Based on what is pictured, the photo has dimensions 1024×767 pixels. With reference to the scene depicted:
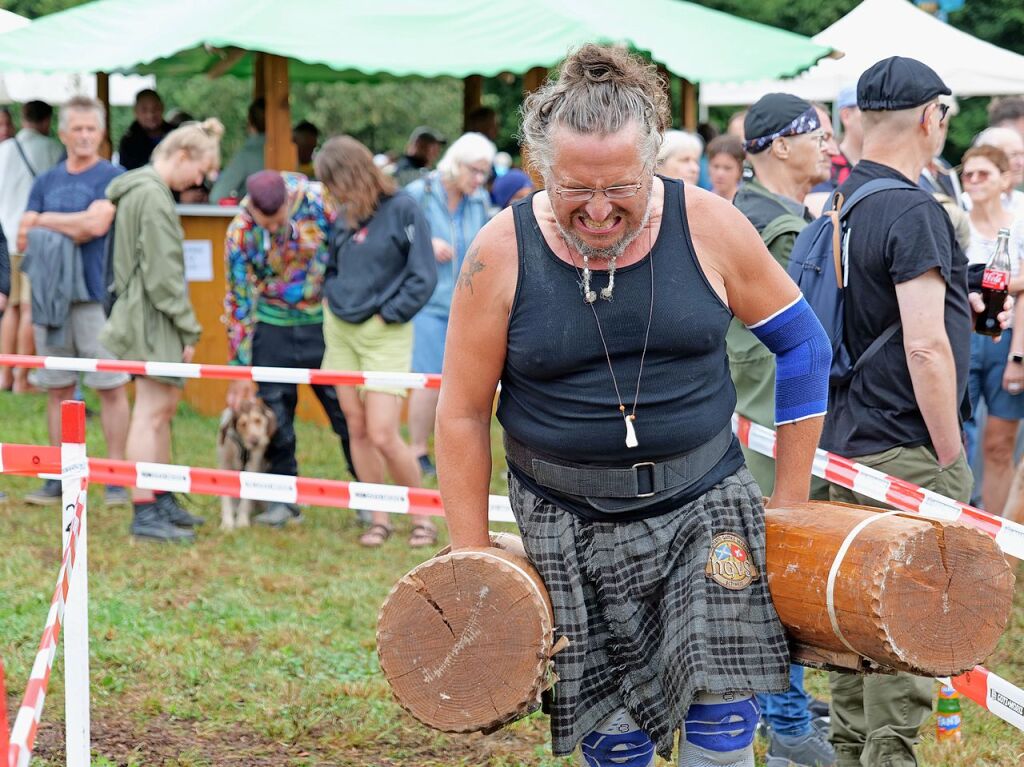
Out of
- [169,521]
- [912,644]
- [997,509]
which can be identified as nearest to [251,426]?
[169,521]

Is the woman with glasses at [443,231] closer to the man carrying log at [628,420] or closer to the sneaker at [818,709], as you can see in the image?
the sneaker at [818,709]

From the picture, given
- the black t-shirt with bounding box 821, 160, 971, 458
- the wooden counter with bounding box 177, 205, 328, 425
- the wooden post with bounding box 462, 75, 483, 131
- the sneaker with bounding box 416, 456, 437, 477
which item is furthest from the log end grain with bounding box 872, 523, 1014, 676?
the wooden post with bounding box 462, 75, 483, 131

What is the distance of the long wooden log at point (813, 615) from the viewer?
2547 millimetres

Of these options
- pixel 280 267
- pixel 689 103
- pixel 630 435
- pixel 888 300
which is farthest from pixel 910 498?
pixel 689 103

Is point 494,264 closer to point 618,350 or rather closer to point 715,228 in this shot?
point 618,350

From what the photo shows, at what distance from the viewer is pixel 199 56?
1446 centimetres

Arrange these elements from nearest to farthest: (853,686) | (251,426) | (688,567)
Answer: (688,567) < (853,686) < (251,426)

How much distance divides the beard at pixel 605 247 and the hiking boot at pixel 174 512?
15.9 feet

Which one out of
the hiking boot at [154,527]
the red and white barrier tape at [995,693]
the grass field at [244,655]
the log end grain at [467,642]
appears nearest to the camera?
the log end grain at [467,642]

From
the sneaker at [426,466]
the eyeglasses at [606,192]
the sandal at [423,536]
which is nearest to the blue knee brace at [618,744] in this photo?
the eyeglasses at [606,192]

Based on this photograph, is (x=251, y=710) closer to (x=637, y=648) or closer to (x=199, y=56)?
(x=637, y=648)

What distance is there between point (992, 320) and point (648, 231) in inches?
96.4

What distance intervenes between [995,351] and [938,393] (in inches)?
125

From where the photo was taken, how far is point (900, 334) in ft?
11.8
